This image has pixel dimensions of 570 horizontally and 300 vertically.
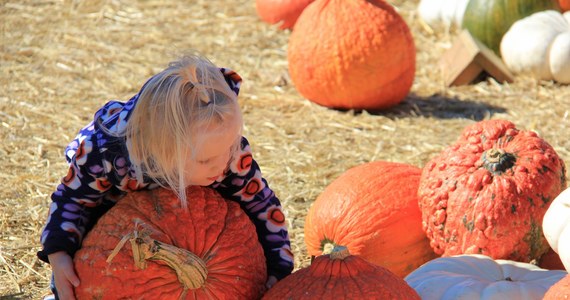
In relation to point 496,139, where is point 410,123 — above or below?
below

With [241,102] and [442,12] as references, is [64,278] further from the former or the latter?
[442,12]

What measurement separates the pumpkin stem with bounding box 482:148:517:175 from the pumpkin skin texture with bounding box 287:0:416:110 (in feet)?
8.00

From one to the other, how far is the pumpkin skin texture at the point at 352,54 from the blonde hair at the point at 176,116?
3056 millimetres

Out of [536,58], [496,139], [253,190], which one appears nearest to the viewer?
[253,190]

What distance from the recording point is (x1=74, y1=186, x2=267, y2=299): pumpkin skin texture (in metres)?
2.75

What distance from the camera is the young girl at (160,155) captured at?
2.67m

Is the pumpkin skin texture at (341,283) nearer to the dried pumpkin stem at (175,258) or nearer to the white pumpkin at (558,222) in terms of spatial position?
the dried pumpkin stem at (175,258)

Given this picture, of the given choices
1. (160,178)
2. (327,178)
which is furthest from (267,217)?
(327,178)

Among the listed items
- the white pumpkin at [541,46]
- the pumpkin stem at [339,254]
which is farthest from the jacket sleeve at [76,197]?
the white pumpkin at [541,46]

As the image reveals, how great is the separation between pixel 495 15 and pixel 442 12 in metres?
0.93

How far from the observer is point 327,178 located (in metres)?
4.99

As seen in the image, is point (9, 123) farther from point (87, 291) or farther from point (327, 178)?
point (87, 291)

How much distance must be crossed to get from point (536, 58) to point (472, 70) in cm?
46

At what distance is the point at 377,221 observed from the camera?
3.64m
